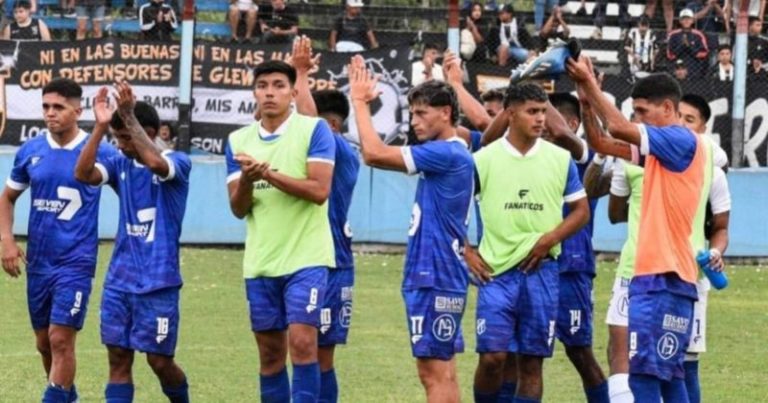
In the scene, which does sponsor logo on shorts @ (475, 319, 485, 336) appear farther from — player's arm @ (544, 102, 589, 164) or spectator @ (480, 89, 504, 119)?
spectator @ (480, 89, 504, 119)

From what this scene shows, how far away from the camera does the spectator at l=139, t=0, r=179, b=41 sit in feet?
81.3

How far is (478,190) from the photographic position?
36.3ft

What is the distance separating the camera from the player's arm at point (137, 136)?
11.0m

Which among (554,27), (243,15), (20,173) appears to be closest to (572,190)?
(20,173)

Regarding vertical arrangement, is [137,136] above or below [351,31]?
below

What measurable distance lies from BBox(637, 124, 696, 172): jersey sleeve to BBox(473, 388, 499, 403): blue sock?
2.04 metres

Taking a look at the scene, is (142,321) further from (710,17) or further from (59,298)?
(710,17)

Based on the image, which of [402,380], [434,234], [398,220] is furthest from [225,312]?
[434,234]

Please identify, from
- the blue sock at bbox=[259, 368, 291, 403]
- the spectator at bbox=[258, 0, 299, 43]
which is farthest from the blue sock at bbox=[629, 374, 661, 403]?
the spectator at bbox=[258, 0, 299, 43]

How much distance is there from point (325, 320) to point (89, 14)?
15920 mm

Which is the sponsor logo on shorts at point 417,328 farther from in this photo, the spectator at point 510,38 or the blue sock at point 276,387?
the spectator at point 510,38

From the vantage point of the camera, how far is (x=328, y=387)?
11.8 m

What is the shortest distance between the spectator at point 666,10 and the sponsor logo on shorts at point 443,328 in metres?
15.8

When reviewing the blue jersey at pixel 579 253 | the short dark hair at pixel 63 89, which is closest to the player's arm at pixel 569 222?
the blue jersey at pixel 579 253
